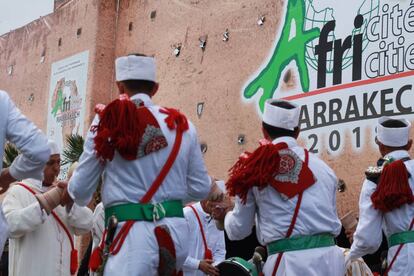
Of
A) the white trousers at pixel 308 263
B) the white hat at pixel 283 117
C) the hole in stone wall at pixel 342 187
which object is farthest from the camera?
the hole in stone wall at pixel 342 187

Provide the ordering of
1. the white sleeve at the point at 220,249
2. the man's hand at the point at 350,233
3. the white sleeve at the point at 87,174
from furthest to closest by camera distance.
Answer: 1. the man's hand at the point at 350,233
2. the white sleeve at the point at 220,249
3. the white sleeve at the point at 87,174

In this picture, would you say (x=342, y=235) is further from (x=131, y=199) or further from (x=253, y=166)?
(x=131, y=199)

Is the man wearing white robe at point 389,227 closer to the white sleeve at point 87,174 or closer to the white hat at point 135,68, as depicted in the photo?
the white hat at point 135,68

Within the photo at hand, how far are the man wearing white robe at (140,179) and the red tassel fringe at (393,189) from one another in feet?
4.88

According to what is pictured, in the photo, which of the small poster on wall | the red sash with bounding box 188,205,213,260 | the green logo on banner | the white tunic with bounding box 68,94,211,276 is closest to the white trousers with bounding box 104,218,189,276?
the white tunic with bounding box 68,94,211,276

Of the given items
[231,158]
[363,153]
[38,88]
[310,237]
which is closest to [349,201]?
[363,153]

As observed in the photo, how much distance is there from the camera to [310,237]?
184 inches

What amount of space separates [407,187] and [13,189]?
3.30 meters

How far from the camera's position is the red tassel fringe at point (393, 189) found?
5156 millimetres

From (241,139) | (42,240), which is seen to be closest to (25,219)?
(42,240)

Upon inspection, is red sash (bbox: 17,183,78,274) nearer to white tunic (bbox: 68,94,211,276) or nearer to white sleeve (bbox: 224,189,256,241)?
white sleeve (bbox: 224,189,256,241)

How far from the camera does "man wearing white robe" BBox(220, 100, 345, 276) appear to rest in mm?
4652

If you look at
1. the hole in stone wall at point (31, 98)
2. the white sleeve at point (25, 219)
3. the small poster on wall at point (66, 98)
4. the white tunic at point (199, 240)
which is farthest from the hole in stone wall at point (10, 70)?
the white sleeve at point (25, 219)

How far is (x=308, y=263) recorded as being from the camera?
462 centimetres
